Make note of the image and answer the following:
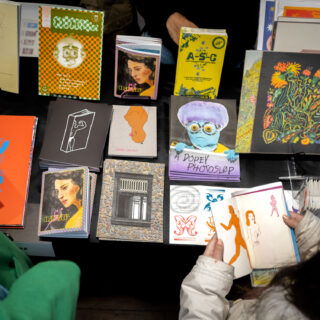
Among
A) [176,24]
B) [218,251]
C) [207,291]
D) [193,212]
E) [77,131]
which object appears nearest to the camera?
[207,291]

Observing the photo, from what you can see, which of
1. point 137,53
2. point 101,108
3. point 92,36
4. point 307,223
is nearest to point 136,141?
point 101,108

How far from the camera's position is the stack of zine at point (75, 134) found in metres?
1.32

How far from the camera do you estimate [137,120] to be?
1442mm

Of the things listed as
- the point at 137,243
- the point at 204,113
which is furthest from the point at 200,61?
the point at 137,243

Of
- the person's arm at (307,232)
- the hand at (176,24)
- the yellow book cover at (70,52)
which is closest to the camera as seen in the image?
the person's arm at (307,232)

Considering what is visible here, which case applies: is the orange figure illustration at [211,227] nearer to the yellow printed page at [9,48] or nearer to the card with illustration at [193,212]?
the card with illustration at [193,212]

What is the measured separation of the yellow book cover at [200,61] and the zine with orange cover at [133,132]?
6.9 inches

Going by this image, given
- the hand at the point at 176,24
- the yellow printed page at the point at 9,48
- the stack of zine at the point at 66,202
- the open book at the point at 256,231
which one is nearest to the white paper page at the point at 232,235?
the open book at the point at 256,231

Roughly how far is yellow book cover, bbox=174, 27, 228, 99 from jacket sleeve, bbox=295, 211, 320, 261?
0.65m

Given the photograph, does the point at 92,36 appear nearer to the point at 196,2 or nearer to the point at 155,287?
the point at 196,2

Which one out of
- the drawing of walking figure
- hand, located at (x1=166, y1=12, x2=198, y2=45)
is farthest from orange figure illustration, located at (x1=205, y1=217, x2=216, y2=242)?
hand, located at (x1=166, y1=12, x2=198, y2=45)

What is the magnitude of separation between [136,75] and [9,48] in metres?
0.53

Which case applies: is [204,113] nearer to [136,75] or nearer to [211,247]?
[136,75]

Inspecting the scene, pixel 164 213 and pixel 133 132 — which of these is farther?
pixel 133 132
